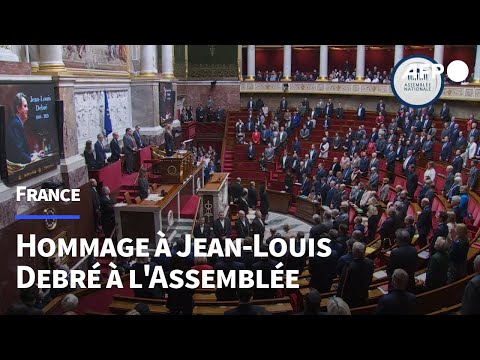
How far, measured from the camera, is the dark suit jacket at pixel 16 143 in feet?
23.1

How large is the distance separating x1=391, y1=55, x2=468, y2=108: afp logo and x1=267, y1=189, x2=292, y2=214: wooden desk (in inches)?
283

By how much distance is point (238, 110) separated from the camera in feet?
71.8

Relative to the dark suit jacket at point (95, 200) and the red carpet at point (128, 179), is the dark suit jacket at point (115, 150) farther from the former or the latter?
the dark suit jacket at point (95, 200)

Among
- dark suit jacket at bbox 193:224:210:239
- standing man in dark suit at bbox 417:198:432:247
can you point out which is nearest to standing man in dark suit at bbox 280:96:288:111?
dark suit jacket at bbox 193:224:210:239

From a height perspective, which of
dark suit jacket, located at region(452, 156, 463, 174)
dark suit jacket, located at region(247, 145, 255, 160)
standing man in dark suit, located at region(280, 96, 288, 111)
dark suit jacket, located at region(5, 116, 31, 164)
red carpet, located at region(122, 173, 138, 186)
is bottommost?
red carpet, located at region(122, 173, 138, 186)

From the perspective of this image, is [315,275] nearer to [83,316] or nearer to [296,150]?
[83,316]

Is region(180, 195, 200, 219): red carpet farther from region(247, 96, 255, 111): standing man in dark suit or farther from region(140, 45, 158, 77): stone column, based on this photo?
region(247, 96, 255, 111): standing man in dark suit

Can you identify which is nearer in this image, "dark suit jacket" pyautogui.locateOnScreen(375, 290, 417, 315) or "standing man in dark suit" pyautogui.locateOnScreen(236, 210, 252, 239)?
"dark suit jacket" pyautogui.locateOnScreen(375, 290, 417, 315)

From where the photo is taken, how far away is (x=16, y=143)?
23.7ft

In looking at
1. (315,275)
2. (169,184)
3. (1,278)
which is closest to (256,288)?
(315,275)

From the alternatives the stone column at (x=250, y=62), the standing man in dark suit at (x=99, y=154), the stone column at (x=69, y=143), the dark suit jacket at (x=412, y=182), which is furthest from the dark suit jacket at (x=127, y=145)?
the stone column at (x=250, y=62)

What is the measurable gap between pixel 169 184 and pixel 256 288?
18.7 feet

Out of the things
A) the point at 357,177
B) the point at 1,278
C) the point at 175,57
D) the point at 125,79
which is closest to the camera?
the point at 1,278

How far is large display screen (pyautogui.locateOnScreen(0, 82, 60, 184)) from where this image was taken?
698 cm
